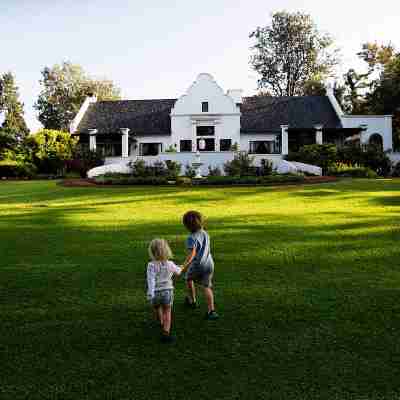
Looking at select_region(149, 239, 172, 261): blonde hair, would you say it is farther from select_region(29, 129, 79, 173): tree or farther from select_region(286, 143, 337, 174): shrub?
select_region(29, 129, 79, 173): tree

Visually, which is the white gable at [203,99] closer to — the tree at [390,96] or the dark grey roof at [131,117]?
the dark grey roof at [131,117]

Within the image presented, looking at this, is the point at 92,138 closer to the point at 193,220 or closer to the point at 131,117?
the point at 131,117

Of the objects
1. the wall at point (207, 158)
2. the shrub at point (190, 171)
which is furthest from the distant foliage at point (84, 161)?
the shrub at point (190, 171)

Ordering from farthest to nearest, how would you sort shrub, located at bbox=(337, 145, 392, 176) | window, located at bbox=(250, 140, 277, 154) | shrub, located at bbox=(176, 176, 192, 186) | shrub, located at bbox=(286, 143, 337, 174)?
window, located at bbox=(250, 140, 277, 154) < shrub, located at bbox=(337, 145, 392, 176) < shrub, located at bbox=(286, 143, 337, 174) < shrub, located at bbox=(176, 176, 192, 186)

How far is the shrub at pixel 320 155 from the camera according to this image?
102 feet

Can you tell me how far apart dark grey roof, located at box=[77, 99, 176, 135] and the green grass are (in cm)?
3309

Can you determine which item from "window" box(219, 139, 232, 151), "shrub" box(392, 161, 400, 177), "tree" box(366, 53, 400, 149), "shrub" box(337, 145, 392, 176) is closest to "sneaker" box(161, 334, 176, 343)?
"shrub" box(337, 145, 392, 176)

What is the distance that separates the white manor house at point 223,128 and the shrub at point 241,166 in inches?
419

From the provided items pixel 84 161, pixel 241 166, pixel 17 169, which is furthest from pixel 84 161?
pixel 241 166

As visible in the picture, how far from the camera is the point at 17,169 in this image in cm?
3316

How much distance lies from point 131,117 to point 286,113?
1453 centimetres

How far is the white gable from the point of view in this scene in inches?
1640

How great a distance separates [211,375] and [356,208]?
11.3m

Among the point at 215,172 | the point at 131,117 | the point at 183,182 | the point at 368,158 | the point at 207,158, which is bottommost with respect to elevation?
the point at 183,182
